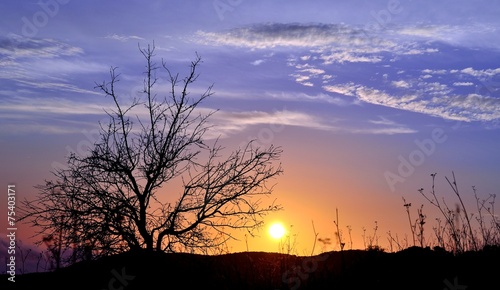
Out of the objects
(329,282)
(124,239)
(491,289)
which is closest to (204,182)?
(124,239)

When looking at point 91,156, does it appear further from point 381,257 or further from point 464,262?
point 464,262

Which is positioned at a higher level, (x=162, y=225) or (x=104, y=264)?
(x=162, y=225)

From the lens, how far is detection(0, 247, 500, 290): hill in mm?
8672

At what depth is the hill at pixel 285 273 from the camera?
867cm

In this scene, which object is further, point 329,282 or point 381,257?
point 381,257

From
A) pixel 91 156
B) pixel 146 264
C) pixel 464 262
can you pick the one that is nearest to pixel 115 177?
pixel 91 156

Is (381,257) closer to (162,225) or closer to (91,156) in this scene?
(162,225)

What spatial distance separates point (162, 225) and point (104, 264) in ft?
6.26

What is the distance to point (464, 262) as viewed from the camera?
32.1 feet

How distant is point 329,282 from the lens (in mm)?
8648

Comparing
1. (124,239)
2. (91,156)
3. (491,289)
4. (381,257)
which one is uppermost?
(91,156)

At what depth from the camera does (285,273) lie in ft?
29.0

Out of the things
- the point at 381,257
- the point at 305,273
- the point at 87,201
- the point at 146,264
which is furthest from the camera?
the point at 87,201

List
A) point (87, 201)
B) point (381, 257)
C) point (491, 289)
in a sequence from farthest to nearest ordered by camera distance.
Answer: point (87, 201) < point (381, 257) < point (491, 289)
